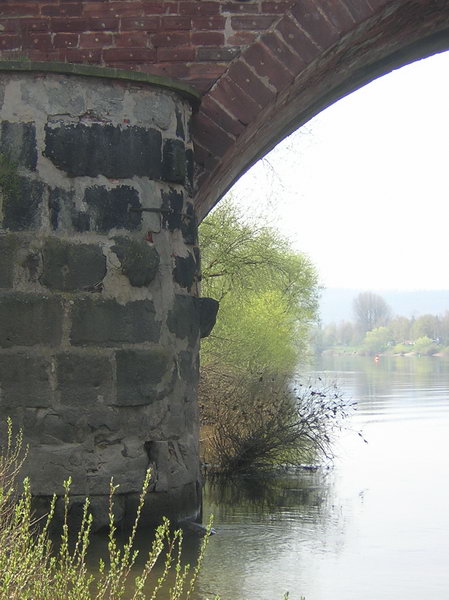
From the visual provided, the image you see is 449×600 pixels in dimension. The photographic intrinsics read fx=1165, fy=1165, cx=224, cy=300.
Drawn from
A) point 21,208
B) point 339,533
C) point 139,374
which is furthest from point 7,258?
point 339,533

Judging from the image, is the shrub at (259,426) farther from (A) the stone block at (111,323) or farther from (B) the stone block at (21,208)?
(B) the stone block at (21,208)

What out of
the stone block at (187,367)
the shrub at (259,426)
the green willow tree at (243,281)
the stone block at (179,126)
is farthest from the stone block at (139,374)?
the green willow tree at (243,281)

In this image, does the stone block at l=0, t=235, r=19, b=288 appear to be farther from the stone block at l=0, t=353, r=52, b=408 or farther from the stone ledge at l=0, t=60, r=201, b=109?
the stone ledge at l=0, t=60, r=201, b=109

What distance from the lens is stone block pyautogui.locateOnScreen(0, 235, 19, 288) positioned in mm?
6141

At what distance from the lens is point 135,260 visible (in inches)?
247

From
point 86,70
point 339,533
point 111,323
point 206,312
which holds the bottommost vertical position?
point 339,533

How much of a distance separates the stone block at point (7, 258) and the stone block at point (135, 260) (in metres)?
0.53

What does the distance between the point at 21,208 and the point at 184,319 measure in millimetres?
1096

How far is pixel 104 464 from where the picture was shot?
6121 millimetres

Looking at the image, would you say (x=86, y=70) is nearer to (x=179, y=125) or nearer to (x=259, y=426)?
(x=179, y=125)

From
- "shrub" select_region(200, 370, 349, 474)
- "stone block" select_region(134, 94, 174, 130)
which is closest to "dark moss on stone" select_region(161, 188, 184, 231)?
"stone block" select_region(134, 94, 174, 130)

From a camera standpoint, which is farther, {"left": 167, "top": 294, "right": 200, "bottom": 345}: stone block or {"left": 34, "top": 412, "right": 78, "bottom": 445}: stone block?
{"left": 167, "top": 294, "right": 200, "bottom": 345}: stone block

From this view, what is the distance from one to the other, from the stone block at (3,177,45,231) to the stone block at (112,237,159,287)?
46 centimetres

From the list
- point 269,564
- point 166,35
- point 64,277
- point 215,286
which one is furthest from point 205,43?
point 215,286
